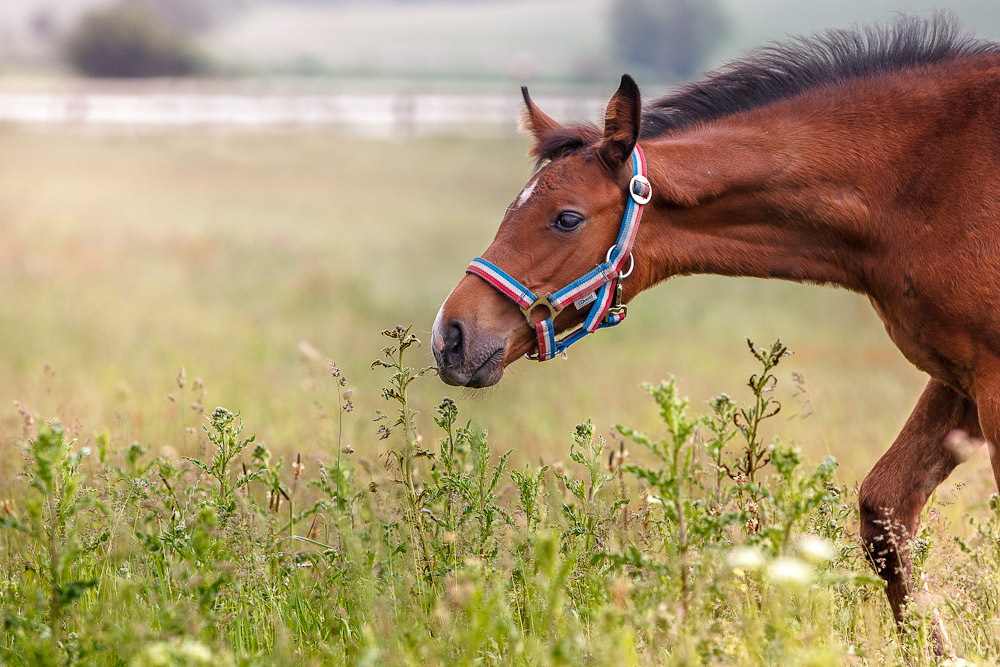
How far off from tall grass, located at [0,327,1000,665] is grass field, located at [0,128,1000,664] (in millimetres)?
26

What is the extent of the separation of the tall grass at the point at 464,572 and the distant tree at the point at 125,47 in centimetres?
5688

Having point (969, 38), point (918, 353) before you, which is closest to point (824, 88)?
point (969, 38)

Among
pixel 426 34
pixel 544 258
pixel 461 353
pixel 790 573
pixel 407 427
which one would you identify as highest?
pixel 426 34

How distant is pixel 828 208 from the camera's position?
3873mm

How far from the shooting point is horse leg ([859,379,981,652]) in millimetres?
4012

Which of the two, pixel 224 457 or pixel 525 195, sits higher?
pixel 525 195

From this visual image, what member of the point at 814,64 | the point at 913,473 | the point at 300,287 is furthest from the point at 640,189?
the point at 300,287

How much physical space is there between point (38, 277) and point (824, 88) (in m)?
12.0

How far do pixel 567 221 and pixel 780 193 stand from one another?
38.3 inches

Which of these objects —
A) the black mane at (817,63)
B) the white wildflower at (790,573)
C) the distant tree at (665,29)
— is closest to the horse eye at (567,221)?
the black mane at (817,63)

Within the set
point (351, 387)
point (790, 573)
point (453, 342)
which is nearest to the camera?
point (790, 573)

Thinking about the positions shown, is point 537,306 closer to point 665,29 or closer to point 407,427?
point 407,427

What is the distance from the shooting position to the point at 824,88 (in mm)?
4035

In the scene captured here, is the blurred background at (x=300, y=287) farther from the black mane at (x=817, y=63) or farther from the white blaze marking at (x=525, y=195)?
the white blaze marking at (x=525, y=195)
